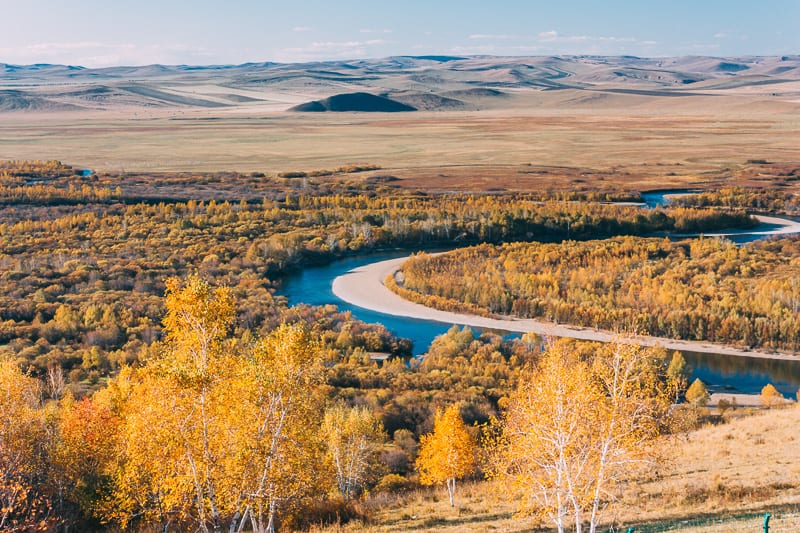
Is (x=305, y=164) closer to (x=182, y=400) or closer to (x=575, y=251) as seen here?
(x=575, y=251)

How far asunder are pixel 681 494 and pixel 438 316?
54142mm

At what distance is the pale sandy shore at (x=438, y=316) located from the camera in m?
63.3

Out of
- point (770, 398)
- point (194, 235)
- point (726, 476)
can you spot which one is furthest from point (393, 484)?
point (194, 235)

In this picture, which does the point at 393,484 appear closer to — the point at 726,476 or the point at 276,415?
the point at 726,476

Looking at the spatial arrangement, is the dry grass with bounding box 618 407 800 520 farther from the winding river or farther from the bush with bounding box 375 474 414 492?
the winding river

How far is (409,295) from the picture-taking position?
8219 centimetres

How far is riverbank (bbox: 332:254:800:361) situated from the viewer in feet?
207

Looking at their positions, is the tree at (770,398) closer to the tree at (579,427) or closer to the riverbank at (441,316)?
the riverbank at (441,316)

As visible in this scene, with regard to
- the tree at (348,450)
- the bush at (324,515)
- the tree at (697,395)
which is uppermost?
the bush at (324,515)

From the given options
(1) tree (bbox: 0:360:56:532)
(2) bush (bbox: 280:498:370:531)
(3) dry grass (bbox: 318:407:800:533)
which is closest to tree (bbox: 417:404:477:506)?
(3) dry grass (bbox: 318:407:800:533)

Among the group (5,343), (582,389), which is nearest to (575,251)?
(5,343)

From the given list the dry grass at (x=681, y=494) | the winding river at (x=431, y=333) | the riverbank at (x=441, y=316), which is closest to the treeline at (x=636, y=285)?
the riverbank at (x=441, y=316)

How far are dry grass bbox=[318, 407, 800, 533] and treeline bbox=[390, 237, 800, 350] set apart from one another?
29.2 meters

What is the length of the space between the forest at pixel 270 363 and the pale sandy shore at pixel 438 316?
3.06 meters
